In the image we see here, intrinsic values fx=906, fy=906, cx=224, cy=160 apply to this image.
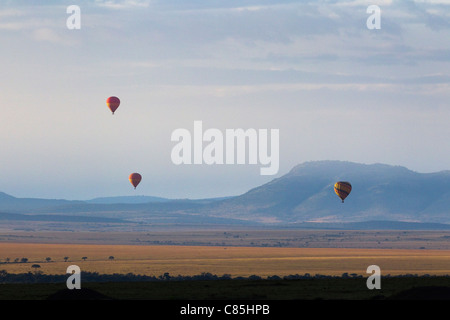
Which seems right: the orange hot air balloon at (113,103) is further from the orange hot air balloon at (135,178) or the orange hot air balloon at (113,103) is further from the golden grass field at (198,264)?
the orange hot air balloon at (135,178)

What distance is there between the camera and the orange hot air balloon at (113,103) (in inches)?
4028

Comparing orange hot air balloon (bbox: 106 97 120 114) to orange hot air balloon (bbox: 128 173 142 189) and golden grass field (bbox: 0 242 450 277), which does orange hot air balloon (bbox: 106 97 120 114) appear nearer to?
golden grass field (bbox: 0 242 450 277)

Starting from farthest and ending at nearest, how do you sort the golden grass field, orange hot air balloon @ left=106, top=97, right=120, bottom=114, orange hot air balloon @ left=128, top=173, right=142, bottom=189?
orange hot air balloon @ left=128, top=173, right=142, bottom=189
orange hot air balloon @ left=106, top=97, right=120, bottom=114
the golden grass field

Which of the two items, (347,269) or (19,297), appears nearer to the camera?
(19,297)

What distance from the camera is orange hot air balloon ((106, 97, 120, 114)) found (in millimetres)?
102312

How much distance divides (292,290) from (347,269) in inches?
1764

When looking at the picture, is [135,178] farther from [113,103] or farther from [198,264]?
[198,264]

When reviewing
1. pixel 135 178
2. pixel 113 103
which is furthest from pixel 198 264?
pixel 135 178

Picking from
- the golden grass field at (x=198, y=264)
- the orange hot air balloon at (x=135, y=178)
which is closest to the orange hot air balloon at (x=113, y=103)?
the golden grass field at (x=198, y=264)

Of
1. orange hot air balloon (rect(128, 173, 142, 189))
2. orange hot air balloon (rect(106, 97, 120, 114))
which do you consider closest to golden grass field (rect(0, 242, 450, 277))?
orange hot air balloon (rect(128, 173, 142, 189))

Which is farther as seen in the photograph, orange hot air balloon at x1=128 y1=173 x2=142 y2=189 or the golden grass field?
orange hot air balloon at x1=128 y1=173 x2=142 y2=189

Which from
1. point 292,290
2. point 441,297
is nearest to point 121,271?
point 292,290
